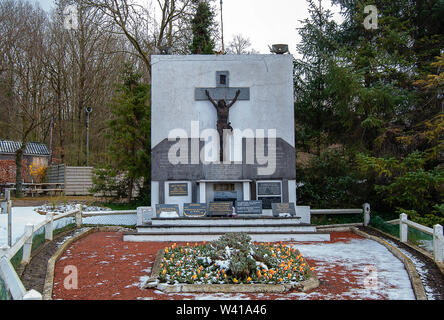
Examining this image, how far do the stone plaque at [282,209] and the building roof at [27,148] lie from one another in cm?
2092

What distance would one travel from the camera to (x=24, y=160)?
2791cm

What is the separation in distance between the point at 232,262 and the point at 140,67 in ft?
86.9

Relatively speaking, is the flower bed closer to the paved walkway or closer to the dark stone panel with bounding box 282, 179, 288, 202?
the paved walkway

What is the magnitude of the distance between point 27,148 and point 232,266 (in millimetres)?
25726

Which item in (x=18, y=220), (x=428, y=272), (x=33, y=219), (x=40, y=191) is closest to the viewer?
(x=428, y=272)

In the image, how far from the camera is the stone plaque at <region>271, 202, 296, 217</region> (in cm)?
1342

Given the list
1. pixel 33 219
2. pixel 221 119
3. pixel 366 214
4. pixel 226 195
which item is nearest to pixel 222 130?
pixel 221 119

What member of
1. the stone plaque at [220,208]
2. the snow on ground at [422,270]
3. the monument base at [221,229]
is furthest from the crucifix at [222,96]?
the snow on ground at [422,270]

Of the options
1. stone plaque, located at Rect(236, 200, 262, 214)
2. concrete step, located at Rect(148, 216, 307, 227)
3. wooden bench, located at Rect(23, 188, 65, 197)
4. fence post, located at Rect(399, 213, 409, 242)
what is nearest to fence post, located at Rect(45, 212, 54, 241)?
concrete step, located at Rect(148, 216, 307, 227)

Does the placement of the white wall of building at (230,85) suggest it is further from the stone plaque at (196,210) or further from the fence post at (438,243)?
the fence post at (438,243)

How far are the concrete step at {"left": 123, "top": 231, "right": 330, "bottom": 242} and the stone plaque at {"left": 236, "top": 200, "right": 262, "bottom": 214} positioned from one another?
4.99 feet

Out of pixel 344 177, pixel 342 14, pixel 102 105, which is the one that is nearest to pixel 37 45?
pixel 102 105

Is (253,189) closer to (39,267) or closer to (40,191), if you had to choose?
(39,267)
